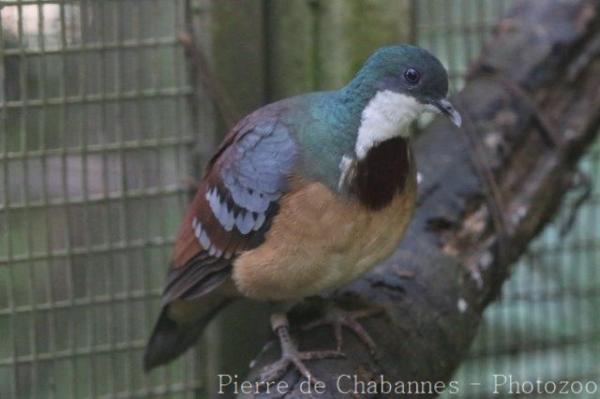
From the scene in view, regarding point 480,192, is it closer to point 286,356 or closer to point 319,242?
point 319,242

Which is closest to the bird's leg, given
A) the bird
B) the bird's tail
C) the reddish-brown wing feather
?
the bird

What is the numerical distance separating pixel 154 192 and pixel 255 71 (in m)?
0.48

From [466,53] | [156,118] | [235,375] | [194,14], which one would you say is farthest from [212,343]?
[466,53]

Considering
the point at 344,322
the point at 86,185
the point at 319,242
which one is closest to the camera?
the point at 319,242

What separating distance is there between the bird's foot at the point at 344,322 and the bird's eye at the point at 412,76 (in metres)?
0.59

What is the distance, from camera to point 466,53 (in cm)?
363

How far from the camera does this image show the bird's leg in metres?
2.34

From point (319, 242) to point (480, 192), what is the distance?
2.43ft

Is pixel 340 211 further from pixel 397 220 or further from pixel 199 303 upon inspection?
pixel 199 303

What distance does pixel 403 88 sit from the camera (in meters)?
2.41

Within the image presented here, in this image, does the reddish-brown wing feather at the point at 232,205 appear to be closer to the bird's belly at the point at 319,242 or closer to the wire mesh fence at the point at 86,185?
the bird's belly at the point at 319,242

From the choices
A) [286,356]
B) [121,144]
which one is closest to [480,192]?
[286,356]

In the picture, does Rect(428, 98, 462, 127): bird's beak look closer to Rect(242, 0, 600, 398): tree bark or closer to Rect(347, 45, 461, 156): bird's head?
Rect(347, 45, 461, 156): bird's head

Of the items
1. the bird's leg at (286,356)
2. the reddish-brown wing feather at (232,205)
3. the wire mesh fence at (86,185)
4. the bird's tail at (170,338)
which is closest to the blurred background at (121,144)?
the wire mesh fence at (86,185)
